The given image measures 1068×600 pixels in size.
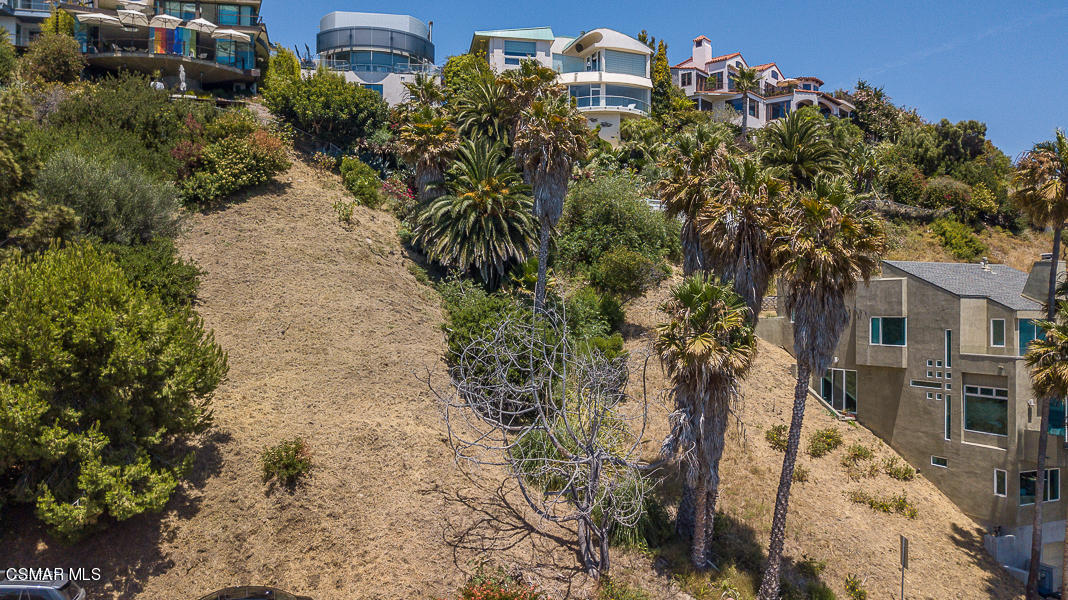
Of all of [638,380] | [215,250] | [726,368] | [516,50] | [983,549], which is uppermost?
[516,50]

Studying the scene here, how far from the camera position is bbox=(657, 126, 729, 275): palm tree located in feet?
71.2

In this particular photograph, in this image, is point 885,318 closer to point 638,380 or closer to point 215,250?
point 638,380

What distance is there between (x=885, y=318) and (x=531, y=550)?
59.7ft

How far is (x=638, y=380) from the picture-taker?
27453mm

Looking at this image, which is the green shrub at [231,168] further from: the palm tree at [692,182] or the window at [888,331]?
the window at [888,331]

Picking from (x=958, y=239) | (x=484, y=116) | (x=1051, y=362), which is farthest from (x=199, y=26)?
(x=958, y=239)

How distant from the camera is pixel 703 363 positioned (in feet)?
58.3

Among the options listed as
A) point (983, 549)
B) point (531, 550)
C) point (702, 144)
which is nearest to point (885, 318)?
point (983, 549)

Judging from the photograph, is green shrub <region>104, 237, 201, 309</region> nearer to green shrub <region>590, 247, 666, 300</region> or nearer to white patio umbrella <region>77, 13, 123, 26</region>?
green shrub <region>590, 247, 666, 300</region>

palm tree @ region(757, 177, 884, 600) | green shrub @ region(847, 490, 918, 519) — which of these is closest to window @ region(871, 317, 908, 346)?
green shrub @ region(847, 490, 918, 519)

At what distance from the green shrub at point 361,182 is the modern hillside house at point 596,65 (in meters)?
22.9

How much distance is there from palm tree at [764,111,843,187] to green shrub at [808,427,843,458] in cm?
1009

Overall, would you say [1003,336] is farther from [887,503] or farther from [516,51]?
[516,51]

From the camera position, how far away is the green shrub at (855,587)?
65.3ft
